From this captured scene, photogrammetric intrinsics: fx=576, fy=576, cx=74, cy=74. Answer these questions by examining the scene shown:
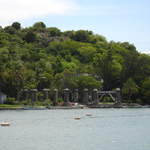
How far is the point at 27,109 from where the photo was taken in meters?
127

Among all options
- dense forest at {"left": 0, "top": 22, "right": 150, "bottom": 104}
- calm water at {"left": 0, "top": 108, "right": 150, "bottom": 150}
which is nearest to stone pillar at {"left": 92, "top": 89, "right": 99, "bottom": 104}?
dense forest at {"left": 0, "top": 22, "right": 150, "bottom": 104}

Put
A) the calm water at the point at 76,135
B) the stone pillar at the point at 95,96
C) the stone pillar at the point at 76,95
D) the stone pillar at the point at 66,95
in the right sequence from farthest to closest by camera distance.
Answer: the stone pillar at the point at 76,95 → the stone pillar at the point at 95,96 → the stone pillar at the point at 66,95 → the calm water at the point at 76,135

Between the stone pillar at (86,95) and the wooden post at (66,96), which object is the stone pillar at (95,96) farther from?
the wooden post at (66,96)

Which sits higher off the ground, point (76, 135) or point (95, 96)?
point (95, 96)

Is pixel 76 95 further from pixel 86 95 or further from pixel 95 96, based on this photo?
pixel 95 96

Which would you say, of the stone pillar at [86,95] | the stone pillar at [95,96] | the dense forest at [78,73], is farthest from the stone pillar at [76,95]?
the stone pillar at [95,96]

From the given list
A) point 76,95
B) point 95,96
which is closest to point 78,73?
point 76,95

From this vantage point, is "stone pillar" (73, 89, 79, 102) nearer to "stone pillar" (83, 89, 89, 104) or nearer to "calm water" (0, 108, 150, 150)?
"stone pillar" (83, 89, 89, 104)

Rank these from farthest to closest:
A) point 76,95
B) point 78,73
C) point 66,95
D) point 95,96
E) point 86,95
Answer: point 78,73, point 76,95, point 86,95, point 95,96, point 66,95

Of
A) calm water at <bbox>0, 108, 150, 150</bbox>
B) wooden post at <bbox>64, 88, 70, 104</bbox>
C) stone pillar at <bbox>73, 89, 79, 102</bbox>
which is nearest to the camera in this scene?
calm water at <bbox>0, 108, 150, 150</bbox>

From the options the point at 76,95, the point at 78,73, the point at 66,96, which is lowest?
the point at 66,96

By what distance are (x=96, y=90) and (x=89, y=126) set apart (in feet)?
234

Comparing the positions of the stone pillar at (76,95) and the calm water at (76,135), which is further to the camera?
the stone pillar at (76,95)

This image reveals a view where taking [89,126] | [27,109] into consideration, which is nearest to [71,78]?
[27,109]
